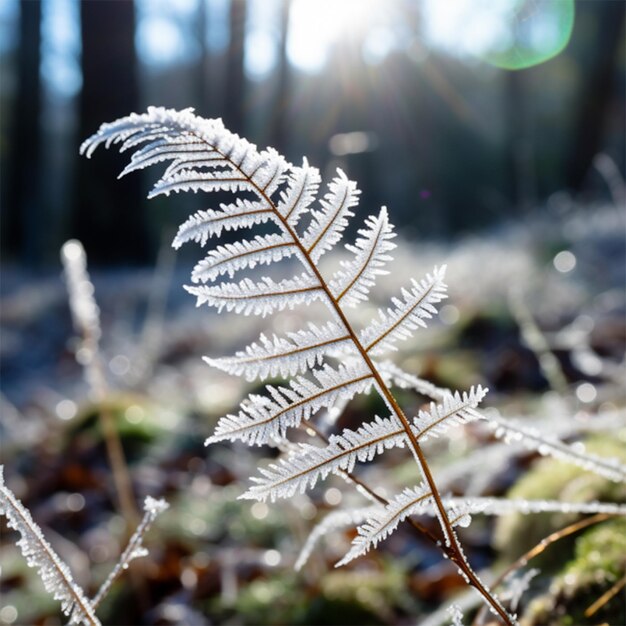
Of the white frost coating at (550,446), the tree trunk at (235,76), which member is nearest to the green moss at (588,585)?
the white frost coating at (550,446)

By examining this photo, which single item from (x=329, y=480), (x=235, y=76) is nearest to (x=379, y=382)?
(x=329, y=480)

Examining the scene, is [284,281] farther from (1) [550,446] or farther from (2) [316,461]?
(1) [550,446]

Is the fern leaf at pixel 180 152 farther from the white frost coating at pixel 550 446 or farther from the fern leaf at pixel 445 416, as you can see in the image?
the white frost coating at pixel 550 446

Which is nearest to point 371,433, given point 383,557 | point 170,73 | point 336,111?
point 383,557

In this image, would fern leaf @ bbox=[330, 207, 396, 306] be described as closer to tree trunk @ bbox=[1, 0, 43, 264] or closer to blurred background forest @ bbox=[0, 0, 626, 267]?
blurred background forest @ bbox=[0, 0, 626, 267]

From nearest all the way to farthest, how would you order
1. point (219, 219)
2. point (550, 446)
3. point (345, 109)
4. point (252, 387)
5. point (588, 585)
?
point (219, 219) → point (550, 446) → point (588, 585) → point (252, 387) → point (345, 109)

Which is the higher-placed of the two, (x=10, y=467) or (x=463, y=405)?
(x=463, y=405)

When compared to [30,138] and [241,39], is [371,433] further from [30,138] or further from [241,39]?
[241,39]
